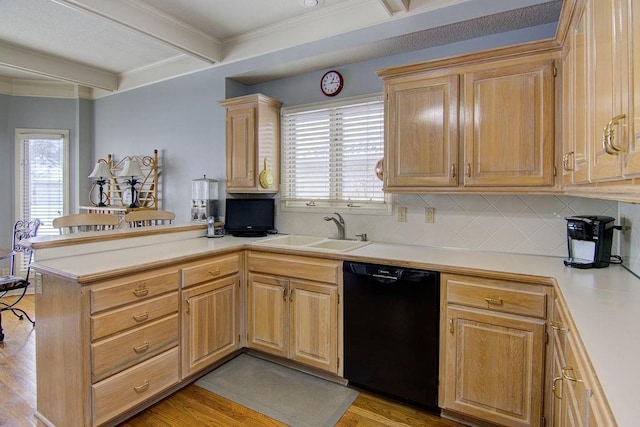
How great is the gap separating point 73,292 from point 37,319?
50 centimetres

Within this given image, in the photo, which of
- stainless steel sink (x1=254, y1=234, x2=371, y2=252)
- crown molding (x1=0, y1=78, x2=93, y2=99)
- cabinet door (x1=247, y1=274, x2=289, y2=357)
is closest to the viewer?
cabinet door (x1=247, y1=274, x2=289, y2=357)

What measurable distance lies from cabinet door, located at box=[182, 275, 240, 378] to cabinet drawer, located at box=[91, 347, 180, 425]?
4.5 inches

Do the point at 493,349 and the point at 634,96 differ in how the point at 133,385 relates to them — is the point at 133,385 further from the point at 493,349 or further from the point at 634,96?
the point at 634,96

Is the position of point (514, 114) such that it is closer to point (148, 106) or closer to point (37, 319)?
point (37, 319)

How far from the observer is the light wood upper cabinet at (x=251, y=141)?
327 cm

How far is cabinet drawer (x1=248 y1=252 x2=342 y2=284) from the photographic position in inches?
97.4

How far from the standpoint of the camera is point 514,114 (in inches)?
84.9

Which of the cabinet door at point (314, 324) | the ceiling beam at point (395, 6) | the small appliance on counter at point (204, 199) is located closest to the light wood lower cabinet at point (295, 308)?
the cabinet door at point (314, 324)

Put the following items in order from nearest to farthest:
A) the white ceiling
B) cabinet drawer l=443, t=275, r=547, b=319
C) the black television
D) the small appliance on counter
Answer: cabinet drawer l=443, t=275, r=547, b=319 < the white ceiling < the black television < the small appliance on counter

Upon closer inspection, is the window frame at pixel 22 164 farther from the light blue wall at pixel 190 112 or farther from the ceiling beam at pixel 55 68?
the ceiling beam at pixel 55 68

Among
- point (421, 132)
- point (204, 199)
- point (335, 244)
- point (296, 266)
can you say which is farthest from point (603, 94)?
point (204, 199)

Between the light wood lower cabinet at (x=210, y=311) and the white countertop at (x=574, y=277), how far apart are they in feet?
0.43

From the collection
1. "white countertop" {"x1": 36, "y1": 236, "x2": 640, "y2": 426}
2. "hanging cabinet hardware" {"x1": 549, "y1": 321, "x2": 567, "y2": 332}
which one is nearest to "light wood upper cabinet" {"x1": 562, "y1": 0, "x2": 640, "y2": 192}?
"white countertop" {"x1": 36, "y1": 236, "x2": 640, "y2": 426}

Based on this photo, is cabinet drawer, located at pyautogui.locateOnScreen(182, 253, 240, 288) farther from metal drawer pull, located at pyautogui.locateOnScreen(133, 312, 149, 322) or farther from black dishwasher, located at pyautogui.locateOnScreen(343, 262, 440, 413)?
black dishwasher, located at pyautogui.locateOnScreen(343, 262, 440, 413)
